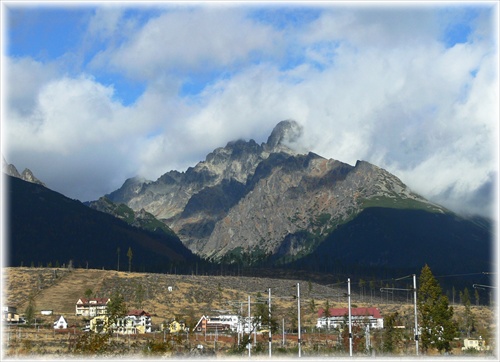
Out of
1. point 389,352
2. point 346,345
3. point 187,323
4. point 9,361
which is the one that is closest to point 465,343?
point 346,345

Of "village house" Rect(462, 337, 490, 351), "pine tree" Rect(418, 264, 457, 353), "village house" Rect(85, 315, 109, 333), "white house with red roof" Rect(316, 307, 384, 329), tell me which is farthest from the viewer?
"white house with red roof" Rect(316, 307, 384, 329)

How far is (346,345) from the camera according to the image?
369ft

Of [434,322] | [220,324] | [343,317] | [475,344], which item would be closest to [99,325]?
[434,322]

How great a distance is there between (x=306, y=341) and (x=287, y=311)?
58604 millimetres

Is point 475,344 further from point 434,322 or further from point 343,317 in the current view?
point 343,317

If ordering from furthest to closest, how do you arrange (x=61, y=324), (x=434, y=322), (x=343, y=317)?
(x=343, y=317) → (x=61, y=324) → (x=434, y=322)

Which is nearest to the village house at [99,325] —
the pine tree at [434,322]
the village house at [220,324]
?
the village house at [220,324]

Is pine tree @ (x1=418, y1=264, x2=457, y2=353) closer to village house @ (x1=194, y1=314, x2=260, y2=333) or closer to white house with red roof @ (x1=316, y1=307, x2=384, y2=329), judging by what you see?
village house @ (x1=194, y1=314, x2=260, y2=333)

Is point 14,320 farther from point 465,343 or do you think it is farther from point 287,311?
point 465,343

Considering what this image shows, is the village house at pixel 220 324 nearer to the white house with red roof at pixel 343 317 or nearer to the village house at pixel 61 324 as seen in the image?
the white house with red roof at pixel 343 317

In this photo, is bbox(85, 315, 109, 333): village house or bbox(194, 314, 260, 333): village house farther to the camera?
bbox(194, 314, 260, 333): village house

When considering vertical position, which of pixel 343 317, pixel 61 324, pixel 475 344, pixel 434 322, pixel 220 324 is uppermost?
pixel 343 317

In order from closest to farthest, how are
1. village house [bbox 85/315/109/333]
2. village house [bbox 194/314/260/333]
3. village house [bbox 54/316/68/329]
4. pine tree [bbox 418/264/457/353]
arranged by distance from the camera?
pine tree [bbox 418/264/457/353]
village house [bbox 85/315/109/333]
village house [bbox 54/316/68/329]
village house [bbox 194/314/260/333]

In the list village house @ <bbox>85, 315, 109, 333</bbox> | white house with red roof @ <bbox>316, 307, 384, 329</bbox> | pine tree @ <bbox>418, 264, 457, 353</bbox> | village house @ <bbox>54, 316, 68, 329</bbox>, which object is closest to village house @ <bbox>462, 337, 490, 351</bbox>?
pine tree @ <bbox>418, 264, 457, 353</bbox>
